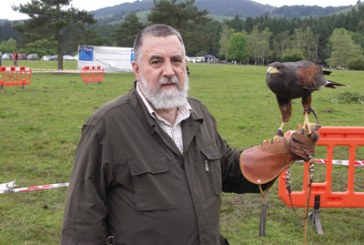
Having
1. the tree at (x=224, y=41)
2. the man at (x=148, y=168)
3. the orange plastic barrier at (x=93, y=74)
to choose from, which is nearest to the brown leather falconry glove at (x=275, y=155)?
the man at (x=148, y=168)

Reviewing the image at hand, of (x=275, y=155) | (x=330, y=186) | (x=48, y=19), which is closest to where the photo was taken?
(x=275, y=155)

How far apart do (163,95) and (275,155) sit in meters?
0.84

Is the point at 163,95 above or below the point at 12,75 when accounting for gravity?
above

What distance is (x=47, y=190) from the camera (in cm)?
652

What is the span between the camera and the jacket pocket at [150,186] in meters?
2.42

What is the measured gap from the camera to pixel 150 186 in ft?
7.96

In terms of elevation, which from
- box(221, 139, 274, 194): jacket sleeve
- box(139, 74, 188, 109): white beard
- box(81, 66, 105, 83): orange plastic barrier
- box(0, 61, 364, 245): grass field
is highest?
box(139, 74, 188, 109): white beard

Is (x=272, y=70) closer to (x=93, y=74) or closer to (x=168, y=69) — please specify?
(x=168, y=69)

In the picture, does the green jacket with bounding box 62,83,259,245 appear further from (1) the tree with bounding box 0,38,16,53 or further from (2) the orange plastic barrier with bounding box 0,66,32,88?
(1) the tree with bounding box 0,38,16,53

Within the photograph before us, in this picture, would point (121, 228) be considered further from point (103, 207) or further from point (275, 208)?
point (275, 208)

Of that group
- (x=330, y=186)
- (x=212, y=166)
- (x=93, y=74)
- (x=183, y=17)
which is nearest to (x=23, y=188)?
(x=330, y=186)

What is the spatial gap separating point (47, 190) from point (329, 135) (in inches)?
154

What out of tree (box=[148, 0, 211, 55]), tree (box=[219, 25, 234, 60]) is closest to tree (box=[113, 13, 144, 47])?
tree (box=[148, 0, 211, 55])

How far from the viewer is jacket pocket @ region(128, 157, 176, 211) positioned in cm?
Result: 242
